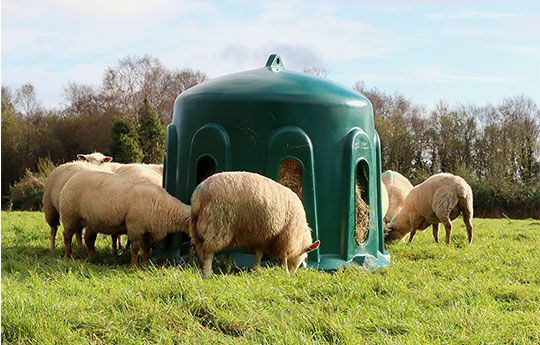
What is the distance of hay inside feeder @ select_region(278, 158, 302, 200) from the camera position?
10016 mm

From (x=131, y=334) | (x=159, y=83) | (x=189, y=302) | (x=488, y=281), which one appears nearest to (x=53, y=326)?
(x=131, y=334)

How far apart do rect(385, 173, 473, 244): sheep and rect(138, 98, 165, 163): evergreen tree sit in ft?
70.6

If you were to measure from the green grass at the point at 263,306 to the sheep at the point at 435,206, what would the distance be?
4297 millimetres

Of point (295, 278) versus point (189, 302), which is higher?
point (189, 302)

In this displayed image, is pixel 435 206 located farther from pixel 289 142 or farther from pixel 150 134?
pixel 150 134

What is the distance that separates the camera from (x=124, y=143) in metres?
32.6

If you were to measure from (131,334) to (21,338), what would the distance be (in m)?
0.90

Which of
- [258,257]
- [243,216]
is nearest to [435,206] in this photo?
[258,257]

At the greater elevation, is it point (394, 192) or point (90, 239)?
point (90, 239)

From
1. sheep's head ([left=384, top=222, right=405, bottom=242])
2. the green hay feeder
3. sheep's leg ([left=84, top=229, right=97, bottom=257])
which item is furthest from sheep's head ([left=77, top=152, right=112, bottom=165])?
sheep's head ([left=384, top=222, right=405, bottom=242])

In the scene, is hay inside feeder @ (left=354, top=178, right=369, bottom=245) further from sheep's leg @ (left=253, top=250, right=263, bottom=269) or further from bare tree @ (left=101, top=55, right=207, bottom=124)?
bare tree @ (left=101, top=55, right=207, bottom=124)

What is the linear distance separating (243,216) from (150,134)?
26562mm

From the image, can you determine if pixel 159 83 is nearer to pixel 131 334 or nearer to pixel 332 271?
pixel 332 271

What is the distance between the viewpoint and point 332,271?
982cm
